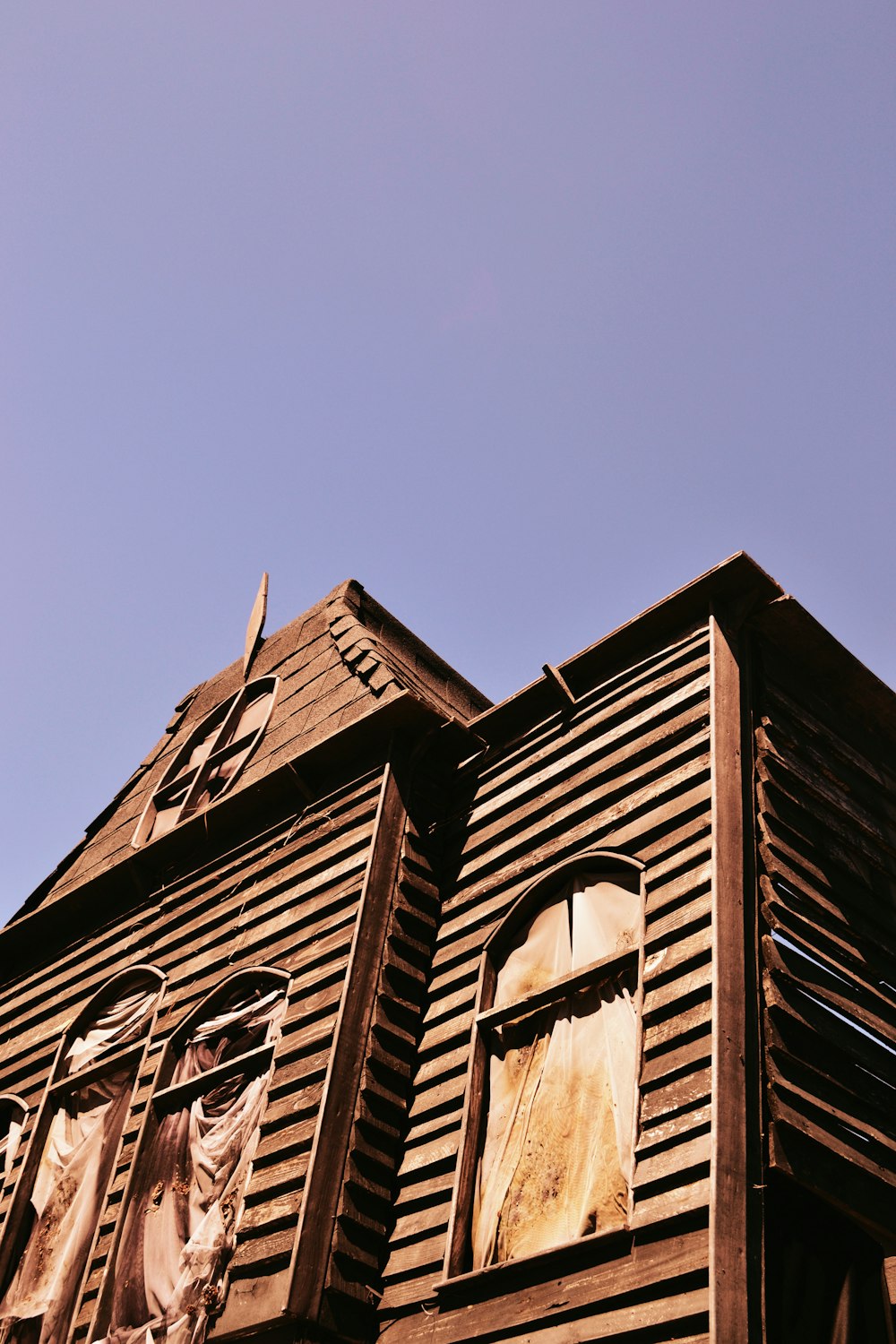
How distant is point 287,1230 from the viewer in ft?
25.2

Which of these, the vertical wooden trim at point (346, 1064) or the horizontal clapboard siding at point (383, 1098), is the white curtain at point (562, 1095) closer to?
the horizontal clapboard siding at point (383, 1098)

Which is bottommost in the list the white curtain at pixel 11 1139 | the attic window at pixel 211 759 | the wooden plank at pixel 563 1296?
the wooden plank at pixel 563 1296

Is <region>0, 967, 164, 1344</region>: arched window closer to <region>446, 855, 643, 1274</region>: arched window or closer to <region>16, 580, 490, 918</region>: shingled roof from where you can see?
<region>16, 580, 490, 918</region>: shingled roof

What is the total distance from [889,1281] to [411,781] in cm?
488

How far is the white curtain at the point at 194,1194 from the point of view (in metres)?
8.20

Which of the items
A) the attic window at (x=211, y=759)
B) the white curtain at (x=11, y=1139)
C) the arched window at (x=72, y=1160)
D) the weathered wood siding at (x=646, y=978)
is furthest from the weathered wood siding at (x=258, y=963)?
the attic window at (x=211, y=759)

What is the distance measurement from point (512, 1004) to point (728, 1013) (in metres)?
1.89

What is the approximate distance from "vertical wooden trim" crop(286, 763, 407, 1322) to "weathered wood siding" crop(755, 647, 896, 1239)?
2.87 meters

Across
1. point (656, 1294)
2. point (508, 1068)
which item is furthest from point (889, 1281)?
point (508, 1068)

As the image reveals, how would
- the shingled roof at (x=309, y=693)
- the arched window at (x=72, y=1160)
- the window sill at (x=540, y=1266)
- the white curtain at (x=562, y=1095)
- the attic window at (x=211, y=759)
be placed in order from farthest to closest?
1. the attic window at (x=211, y=759)
2. the shingled roof at (x=309, y=693)
3. the arched window at (x=72, y=1160)
4. the white curtain at (x=562, y=1095)
5. the window sill at (x=540, y=1266)

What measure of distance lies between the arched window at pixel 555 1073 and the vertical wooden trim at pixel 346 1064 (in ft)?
2.66

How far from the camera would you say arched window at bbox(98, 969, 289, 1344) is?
8.26m

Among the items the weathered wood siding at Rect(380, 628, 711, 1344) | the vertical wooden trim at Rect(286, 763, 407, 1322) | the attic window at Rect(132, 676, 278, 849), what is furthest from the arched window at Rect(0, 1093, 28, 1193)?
the weathered wood siding at Rect(380, 628, 711, 1344)

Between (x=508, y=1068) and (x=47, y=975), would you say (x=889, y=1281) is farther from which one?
(x=47, y=975)
